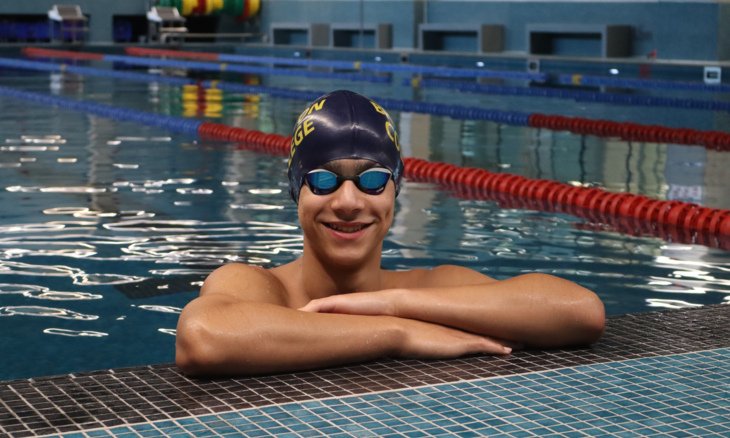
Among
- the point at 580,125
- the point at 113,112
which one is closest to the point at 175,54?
the point at 113,112

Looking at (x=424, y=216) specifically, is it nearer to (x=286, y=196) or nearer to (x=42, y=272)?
(x=286, y=196)

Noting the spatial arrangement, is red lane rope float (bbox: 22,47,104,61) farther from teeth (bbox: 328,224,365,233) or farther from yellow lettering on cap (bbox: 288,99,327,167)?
teeth (bbox: 328,224,365,233)

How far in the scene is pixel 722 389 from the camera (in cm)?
270

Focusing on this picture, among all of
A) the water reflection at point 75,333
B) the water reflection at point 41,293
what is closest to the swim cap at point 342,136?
the water reflection at point 75,333

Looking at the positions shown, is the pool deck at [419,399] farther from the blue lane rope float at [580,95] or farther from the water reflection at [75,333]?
the blue lane rope float at [580,95]

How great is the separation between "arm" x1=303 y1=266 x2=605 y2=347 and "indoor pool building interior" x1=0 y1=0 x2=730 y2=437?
61mm

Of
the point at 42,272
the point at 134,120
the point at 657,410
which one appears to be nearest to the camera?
the point at 657,410

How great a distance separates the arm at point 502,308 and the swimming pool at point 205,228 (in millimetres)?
1402

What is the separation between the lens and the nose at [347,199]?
9.45ft

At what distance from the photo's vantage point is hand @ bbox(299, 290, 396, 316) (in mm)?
2969

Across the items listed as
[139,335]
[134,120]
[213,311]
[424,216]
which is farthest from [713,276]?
[134,120]

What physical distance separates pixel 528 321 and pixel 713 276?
2679 millimetres

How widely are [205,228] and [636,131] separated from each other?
234 inches

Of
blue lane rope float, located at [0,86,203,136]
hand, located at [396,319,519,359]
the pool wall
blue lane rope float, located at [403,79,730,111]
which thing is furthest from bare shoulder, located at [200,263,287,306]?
the pool wall
